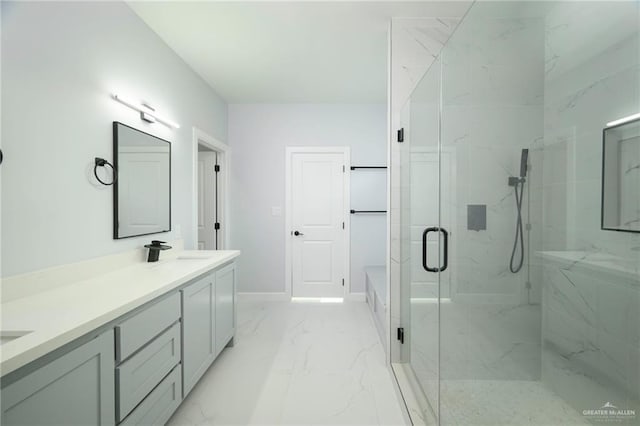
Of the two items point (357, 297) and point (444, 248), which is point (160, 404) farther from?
point (357, 297)

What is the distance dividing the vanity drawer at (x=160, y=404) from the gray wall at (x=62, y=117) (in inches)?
32.2

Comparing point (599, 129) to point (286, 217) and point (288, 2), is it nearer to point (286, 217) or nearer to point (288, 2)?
point (288, 2)

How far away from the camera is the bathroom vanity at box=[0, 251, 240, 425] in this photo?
2.86 feet

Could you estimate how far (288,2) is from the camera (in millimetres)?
1973

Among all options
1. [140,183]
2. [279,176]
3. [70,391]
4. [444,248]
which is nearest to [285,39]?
[140,183]

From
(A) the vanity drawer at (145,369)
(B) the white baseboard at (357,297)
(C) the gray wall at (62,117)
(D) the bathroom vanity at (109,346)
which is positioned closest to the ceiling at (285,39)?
(C) the gray wall at (62,117)

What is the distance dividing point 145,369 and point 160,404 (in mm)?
270

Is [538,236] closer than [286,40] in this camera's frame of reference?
Yes

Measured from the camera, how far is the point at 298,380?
2105 mm

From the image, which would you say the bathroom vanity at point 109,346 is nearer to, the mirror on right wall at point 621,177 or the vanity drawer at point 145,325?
the vanity drawer at point 145,325

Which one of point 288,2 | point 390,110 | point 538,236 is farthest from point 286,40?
point 538,236

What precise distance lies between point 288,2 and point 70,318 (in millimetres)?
2129

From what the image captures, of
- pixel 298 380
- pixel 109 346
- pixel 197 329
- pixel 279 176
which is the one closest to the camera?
pixel 109 346

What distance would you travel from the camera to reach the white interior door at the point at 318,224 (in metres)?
3.95
